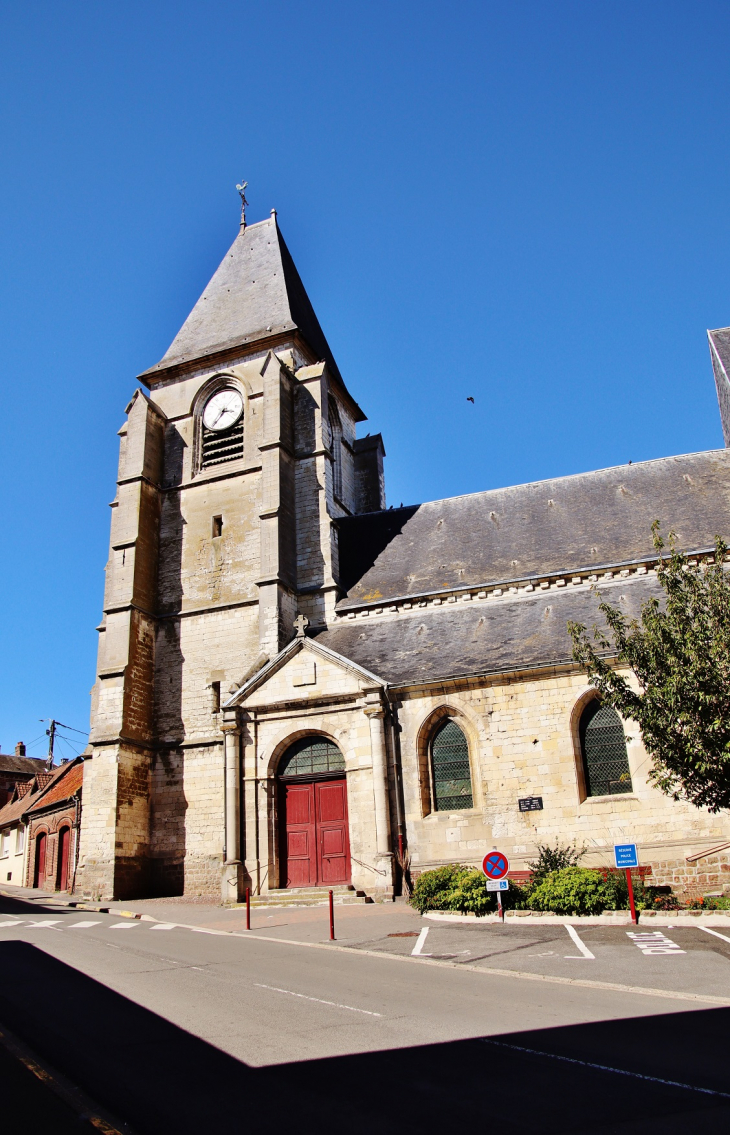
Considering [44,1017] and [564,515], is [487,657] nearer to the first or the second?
[564,515]

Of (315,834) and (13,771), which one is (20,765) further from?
(315,834)

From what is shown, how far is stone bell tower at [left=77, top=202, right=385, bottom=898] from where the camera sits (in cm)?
1980

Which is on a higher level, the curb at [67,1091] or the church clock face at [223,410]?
the church clock face at [223,410]

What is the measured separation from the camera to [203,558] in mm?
22641

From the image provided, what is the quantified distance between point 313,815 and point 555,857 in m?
5.21

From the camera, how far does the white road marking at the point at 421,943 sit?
9.93 m

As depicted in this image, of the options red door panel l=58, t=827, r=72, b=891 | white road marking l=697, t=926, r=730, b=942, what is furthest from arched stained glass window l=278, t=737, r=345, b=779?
red door panel l=58, t=827, r=72, b=891

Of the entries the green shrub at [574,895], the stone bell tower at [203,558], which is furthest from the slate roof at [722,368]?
the green shrub at [574,895]

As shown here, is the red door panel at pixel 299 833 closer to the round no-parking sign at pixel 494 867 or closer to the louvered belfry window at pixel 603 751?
the louvered belfry window at pixel 603 751

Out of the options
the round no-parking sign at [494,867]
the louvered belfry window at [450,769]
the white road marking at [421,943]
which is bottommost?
the white road marking at [421,943]

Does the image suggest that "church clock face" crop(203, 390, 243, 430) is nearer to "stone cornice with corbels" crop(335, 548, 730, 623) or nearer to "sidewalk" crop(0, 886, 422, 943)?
"stone cornice with corbels" crop(335, 548, 730, 623)

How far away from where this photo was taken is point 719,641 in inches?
450

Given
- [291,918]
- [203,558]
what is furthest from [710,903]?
[203,558]

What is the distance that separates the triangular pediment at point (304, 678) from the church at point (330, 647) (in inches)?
2.0
